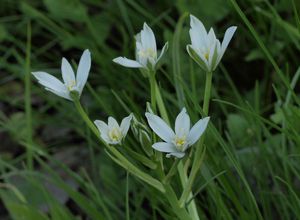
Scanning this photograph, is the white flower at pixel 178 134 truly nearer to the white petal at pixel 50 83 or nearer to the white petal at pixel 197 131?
the white petal at pixel 197 131

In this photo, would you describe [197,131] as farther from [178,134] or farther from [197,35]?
[197,35]

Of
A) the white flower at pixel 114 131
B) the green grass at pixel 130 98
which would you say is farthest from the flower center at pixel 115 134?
the green grass at pixel 130 98

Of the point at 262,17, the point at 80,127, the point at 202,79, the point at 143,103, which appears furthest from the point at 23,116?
the point at 262,17

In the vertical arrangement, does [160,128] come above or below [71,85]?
below

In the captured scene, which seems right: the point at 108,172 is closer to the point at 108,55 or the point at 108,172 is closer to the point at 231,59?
the point at 108,55

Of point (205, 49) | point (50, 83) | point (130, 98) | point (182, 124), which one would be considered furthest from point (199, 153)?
point (130, 98)
